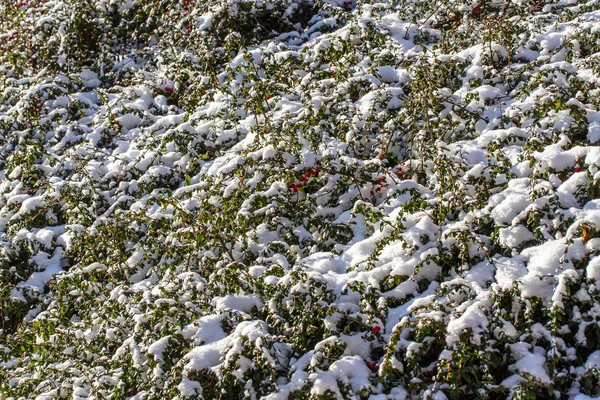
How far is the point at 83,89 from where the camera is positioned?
7.00m

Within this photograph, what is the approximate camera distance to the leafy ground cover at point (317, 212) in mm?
3139

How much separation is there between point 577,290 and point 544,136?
1350 millimetres

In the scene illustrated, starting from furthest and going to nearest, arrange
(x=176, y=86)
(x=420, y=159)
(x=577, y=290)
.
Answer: (x=176, y=86)
(x=420, y=159)
(x=577, y=290)

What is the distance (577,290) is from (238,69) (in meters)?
3.64

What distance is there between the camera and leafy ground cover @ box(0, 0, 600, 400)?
3.14 metres

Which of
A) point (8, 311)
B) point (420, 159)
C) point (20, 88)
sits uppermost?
point (20, 88)

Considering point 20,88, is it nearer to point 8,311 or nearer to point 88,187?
point 88,187

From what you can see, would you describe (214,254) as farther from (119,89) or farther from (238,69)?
(119,89)

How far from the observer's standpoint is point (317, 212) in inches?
174

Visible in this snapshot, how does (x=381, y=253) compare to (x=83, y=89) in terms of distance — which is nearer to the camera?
(x=381, y=253)

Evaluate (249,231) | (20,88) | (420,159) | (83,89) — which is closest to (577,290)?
(420,159)

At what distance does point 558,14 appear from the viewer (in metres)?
5.67

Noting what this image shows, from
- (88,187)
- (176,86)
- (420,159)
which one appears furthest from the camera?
(176,86)

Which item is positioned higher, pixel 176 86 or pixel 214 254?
pixel 176 86
